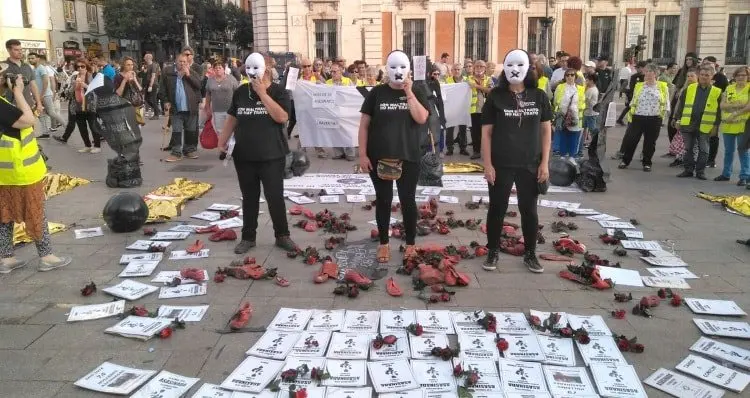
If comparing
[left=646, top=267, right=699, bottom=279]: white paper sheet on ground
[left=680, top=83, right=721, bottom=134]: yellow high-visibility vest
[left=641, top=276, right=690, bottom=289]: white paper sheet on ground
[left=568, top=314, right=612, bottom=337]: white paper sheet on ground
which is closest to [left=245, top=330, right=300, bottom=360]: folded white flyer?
[left=568, top=314, right=612, bottom=337]: white paper sheet on ground

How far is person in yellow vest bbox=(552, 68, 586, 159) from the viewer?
35.8ft

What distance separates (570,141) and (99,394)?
9.56m

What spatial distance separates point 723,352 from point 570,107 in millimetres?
7360

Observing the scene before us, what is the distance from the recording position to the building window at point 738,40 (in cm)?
3775

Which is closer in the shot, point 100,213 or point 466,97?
point 100,213

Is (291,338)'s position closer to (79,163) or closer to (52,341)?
(52,341)

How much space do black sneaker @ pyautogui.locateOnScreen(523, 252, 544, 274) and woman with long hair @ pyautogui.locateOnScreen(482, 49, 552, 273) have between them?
1.34ft

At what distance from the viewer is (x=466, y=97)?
1222cm

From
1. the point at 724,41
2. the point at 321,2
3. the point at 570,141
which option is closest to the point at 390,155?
the point at 570,141

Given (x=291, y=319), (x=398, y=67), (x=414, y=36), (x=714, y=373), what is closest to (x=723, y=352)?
(x=714, y=373)

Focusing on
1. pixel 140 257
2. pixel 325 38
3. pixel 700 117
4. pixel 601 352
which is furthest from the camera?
pixel 325 38

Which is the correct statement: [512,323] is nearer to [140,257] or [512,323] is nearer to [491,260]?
[491,260]

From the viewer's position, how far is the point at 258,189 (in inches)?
250

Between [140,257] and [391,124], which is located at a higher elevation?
[391,124]
